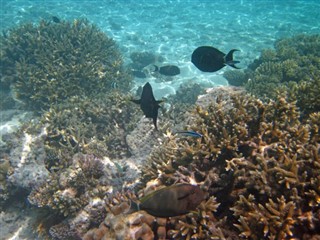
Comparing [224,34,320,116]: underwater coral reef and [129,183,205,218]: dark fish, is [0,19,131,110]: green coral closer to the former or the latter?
[224,34,320,116]: underwater coral reef

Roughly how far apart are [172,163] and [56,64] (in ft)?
25.3

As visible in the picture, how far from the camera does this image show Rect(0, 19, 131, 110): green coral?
9.48m

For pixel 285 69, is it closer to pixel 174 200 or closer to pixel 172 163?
pixel 172 163

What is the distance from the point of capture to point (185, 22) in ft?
73.4

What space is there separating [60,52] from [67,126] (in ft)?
14.7

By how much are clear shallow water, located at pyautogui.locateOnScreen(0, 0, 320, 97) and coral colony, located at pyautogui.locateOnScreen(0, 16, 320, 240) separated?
175 inches

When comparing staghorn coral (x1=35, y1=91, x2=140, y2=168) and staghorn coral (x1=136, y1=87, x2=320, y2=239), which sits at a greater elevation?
staghorn coral (x1=136, y1=87, x2=320, y2=239)

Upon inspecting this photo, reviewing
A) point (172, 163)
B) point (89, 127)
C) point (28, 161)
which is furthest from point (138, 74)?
point (172, 163)

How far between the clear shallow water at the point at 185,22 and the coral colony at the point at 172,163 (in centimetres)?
444

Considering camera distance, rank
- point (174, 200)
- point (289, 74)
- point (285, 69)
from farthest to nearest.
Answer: point (285, 69) → point (289, 74) → point (174, 200)

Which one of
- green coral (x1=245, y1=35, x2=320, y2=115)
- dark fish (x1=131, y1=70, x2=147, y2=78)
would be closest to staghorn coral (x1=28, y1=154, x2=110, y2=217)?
green coral (x1=245, y1=35, x2=320, y2=115)

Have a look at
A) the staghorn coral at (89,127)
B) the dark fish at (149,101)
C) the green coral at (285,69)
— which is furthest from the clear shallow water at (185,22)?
the dark fish at (149,101)

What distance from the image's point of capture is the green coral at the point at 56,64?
373 inches

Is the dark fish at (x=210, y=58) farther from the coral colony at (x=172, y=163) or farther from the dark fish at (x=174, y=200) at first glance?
the dark fish at (x=174, y=200)
